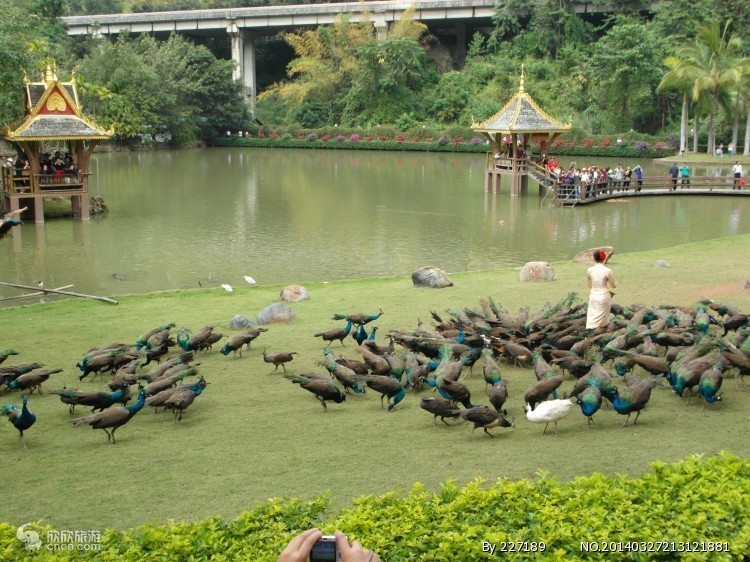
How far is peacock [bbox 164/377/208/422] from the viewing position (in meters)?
8.52

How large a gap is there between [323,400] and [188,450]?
5.43 ft

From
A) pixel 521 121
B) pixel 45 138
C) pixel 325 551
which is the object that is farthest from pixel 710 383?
pixel 521 121

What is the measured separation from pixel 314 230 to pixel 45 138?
8523 millimetres

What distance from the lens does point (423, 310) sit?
13539 millimetres

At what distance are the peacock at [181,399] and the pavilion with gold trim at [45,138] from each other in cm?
1829

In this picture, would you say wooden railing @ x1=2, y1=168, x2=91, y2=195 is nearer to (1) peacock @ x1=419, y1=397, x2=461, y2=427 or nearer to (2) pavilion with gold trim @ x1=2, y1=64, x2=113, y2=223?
(2) pavilion with gold trim @ x1=2, y1=64, x2=113, y2=223

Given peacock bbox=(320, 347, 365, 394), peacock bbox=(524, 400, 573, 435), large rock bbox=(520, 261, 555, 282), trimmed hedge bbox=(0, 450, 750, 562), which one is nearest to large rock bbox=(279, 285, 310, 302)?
large rock bbox=(520, 261, 555, 282)

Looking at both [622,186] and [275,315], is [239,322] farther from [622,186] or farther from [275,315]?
[622,186]

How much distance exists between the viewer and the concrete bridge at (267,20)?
5981 cm

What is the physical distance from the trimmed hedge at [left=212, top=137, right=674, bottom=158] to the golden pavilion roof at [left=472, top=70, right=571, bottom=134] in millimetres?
16739

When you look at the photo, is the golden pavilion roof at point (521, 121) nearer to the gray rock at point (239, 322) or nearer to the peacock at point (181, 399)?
the gray rock at point (239, 322)

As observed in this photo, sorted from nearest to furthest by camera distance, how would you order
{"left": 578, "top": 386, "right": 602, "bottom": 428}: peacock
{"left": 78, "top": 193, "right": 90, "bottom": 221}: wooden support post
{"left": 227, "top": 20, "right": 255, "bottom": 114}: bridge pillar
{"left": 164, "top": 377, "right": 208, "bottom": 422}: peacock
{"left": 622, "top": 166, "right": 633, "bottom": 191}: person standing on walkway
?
{"left": 578, "top": 386, "right": 602, "bottom": 428}: peacock → {"left": 164, "top": 377, "right": 208, "bottom": 422}: peacock → {"left": 78, "top": 193, "right": 90, "bottom": 221}: wooden support post → {"left": 622, "top": 166, "right": 633, "bottom": 191}: person standing on walkway → {"left": 227, "top": 20, "right": 255, "bottom": 114}: bridge pillar

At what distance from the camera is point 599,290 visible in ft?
34.6

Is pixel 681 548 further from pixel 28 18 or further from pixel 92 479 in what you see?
pixel 28 18
